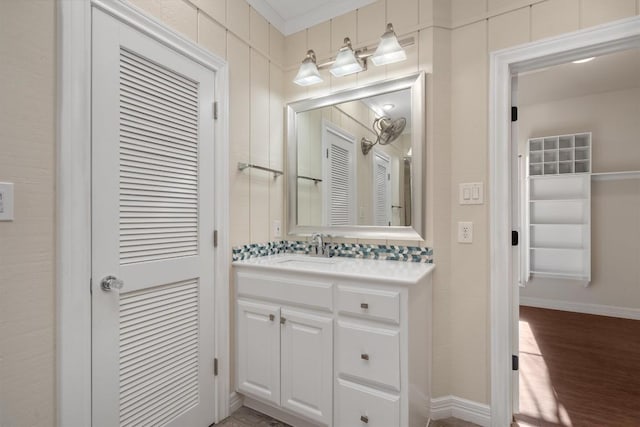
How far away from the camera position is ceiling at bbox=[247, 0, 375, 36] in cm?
217

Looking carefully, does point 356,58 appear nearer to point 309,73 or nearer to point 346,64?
point 346,64

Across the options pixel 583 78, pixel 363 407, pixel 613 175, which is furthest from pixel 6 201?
pixel 613 175

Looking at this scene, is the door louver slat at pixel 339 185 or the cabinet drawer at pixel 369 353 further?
the door louver slat at pixel 339 185

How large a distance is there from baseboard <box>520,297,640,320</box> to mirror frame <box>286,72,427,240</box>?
3.49 m

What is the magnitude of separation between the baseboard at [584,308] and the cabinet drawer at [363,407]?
3.87 meters

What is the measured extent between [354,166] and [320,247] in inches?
24.9

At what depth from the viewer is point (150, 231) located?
150cm

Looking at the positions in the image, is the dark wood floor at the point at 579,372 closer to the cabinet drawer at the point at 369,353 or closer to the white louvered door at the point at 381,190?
the cabinet drawer at the point at 369,353

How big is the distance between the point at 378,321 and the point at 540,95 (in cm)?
402

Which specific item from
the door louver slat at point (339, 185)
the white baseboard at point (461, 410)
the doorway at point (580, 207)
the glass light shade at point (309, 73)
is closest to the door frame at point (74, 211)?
the glass light shade at point (309, 73)

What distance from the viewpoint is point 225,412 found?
6.07 ft

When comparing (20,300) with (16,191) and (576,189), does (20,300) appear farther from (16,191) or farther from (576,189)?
(576,189)

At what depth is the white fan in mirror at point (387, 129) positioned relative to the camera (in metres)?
2.00

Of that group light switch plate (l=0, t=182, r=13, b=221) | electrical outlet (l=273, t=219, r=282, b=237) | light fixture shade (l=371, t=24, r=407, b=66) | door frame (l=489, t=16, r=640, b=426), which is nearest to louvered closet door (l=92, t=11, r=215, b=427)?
light switch plate (l=0, t=182, r=13, b=221)
